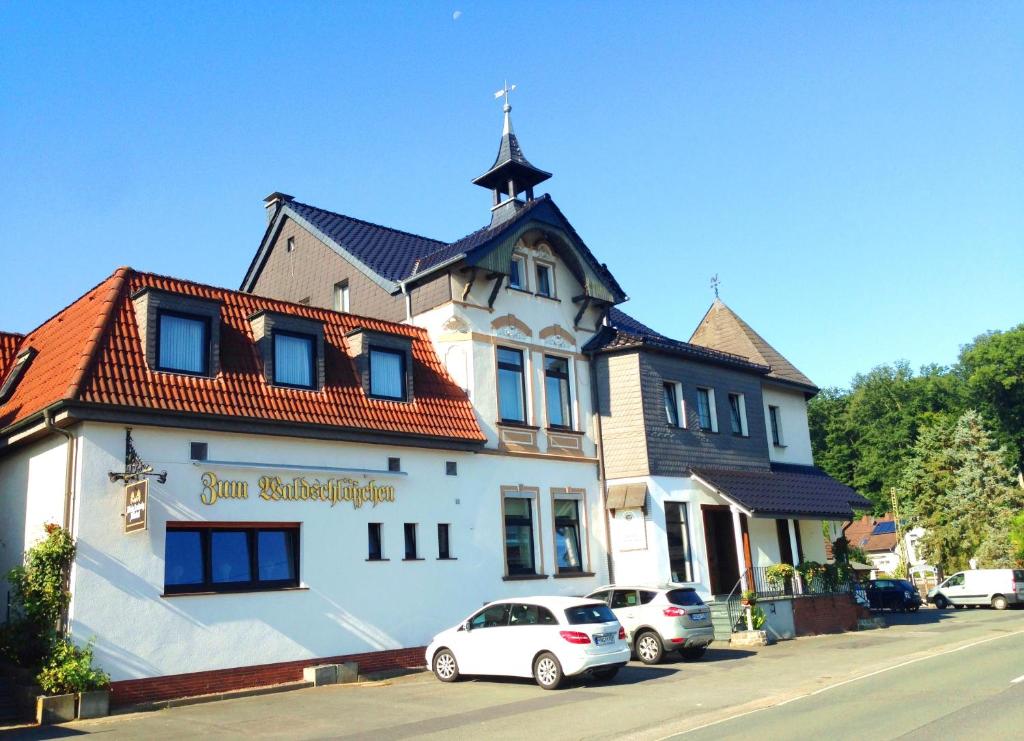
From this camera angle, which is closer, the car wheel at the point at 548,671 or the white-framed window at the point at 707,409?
the car wheel at the point at 548,671

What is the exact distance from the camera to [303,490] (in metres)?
18.0

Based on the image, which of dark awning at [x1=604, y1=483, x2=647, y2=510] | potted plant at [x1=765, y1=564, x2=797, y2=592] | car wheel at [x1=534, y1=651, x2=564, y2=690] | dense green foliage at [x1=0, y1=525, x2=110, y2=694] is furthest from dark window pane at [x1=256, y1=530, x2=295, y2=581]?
potted plant at [x1=765, y1=564, x2=797, y2=592]

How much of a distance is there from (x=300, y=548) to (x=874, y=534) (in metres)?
79.6

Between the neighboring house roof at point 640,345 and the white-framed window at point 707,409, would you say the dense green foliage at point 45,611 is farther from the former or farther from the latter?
the white-framed window at point 707,409

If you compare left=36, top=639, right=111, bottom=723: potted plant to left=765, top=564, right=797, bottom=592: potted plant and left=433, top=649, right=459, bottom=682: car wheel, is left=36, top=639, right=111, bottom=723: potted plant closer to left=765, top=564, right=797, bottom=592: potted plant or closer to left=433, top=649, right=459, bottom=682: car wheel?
left=433, top=649, right=459, bottom=682: car wheel

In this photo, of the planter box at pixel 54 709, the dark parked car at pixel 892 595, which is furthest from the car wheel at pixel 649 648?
the dark parked car at pixel 892 595

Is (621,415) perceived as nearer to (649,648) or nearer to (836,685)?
(649,648)

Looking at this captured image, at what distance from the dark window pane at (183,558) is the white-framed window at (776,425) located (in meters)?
20.6

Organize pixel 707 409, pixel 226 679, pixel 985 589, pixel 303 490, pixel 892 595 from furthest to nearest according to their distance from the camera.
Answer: pixel 985 589 → pixel 892 595 → pixel 707 409 → pixel 303 490 → pixel 226 679

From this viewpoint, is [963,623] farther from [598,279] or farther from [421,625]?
[421,625]

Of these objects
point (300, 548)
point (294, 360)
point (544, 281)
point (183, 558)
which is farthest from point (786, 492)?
point (183, 558)

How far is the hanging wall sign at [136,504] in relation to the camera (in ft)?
49.0

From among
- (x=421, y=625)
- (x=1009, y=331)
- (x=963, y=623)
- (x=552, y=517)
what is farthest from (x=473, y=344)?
(x=1009, y=331)

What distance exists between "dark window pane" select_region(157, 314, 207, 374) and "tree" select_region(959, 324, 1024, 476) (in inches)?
2791
